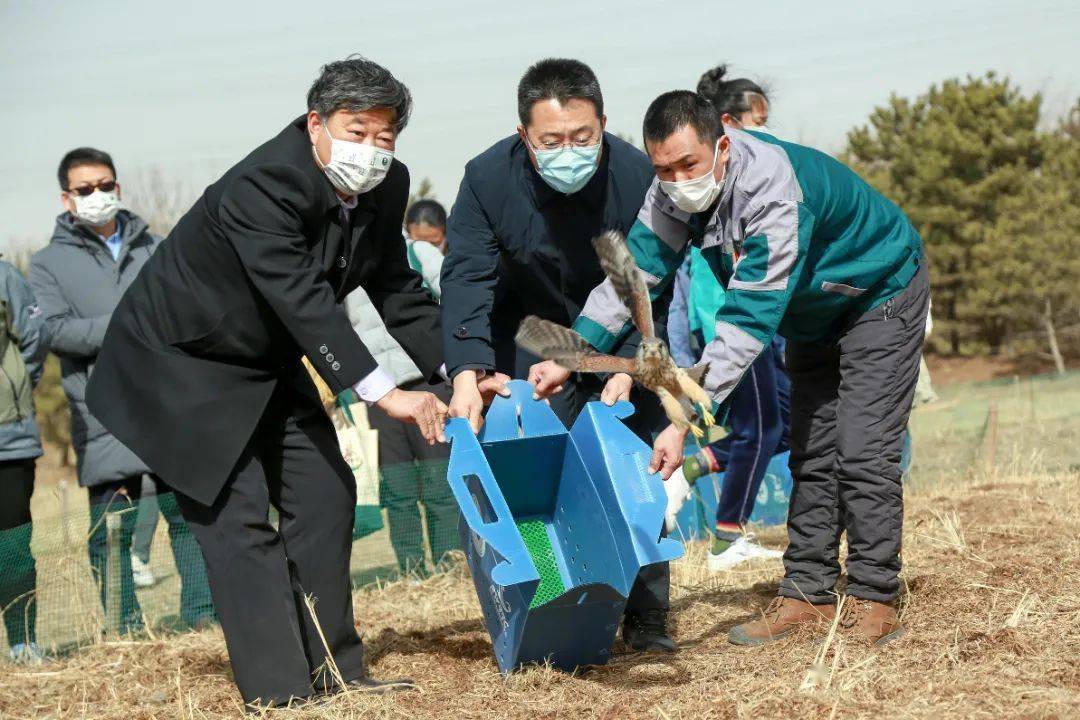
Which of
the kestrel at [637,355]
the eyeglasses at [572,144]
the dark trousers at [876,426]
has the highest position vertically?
the eyeglasses at [572,144]

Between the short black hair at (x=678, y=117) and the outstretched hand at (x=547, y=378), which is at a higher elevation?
the short black hair at (x=678, y=117)

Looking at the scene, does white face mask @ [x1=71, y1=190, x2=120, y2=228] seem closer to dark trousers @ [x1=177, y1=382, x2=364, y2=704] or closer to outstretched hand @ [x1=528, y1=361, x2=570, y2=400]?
dark trousers @ [x1=177, y1=382, x2=364, y2=704]

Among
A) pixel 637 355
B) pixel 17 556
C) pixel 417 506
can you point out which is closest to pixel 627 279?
pixel 637 355

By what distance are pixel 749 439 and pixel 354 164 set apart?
3.18 metres

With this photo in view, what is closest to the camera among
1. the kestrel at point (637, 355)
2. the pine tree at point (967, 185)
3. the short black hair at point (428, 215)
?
the kestrel at point (637, 355)

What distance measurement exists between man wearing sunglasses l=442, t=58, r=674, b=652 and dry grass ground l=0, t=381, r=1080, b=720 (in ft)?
1.80

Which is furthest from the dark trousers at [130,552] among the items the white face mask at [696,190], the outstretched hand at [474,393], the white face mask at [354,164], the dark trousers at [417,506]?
the white face mask at [696,190]

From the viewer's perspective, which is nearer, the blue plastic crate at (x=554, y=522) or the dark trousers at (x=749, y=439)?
the blue plastic crate at (x=554, y=522)

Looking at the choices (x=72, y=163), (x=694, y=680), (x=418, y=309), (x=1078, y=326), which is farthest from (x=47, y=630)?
(x=1078, y=326)

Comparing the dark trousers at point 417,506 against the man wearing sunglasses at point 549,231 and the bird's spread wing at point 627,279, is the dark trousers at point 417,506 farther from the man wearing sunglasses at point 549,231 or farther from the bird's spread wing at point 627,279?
the bird's spread wing at point 627,279

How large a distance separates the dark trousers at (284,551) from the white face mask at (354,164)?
74cm

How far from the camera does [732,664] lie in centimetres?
379

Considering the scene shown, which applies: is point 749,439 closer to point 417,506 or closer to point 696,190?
point 417,506

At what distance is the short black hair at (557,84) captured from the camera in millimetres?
3879
